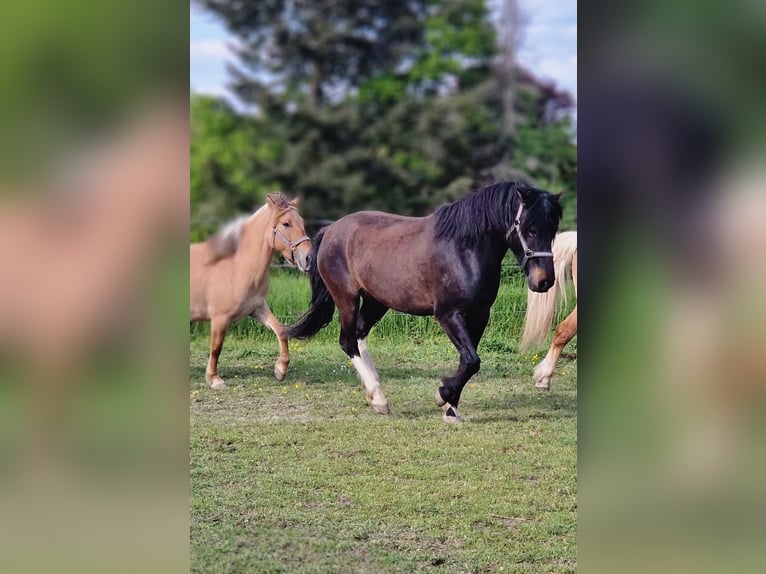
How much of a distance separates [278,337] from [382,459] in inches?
29.5

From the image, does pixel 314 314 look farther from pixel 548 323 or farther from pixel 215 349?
pixel 548 323

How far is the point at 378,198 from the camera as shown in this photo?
4.18 m

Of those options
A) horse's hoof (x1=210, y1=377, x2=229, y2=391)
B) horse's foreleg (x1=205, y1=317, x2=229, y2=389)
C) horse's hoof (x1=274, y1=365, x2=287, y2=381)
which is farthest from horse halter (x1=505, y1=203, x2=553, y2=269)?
horse's hoof (x1=210, y1=377, x2=229, y2=391)

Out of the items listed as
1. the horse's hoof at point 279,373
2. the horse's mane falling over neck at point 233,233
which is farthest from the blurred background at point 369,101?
the horse's hoof at point 279,373

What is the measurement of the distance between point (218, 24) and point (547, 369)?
214cm

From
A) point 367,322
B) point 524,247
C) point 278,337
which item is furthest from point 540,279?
point 278,337
